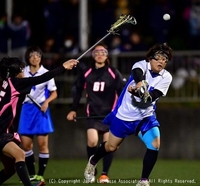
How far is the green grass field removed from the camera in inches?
529

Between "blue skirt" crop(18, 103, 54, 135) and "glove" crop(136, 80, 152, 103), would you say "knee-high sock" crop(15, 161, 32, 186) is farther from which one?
"blue skirt" crop(18, 103, 54, 135)

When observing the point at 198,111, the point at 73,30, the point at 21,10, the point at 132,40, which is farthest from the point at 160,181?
the point at 21,10

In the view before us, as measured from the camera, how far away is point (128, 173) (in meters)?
15.1

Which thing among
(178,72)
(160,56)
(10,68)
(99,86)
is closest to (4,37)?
(178,72)

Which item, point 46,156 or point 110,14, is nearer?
point 46,156

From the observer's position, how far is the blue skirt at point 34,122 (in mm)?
14320

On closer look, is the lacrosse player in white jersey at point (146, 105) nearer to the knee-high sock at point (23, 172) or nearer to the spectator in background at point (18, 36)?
the knee-high sock at point (23, 172)

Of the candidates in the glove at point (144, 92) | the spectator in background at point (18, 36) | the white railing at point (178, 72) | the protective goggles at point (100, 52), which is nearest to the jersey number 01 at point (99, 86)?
the protective goggles at point (100, 52)

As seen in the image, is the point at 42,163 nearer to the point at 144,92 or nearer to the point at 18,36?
the point at 144,92

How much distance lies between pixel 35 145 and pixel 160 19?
149 inches

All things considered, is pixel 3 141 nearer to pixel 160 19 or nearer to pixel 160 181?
pixel 160 181

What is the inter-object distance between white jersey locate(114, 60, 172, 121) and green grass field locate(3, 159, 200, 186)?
1.22 metres

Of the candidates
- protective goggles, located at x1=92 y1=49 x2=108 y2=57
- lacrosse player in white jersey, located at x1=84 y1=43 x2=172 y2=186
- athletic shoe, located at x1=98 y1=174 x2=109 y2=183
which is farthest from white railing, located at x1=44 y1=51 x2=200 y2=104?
lacrosse player in white jersey, located at x1=84 y1=43 x2=172 y2=186

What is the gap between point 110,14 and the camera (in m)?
20.1
